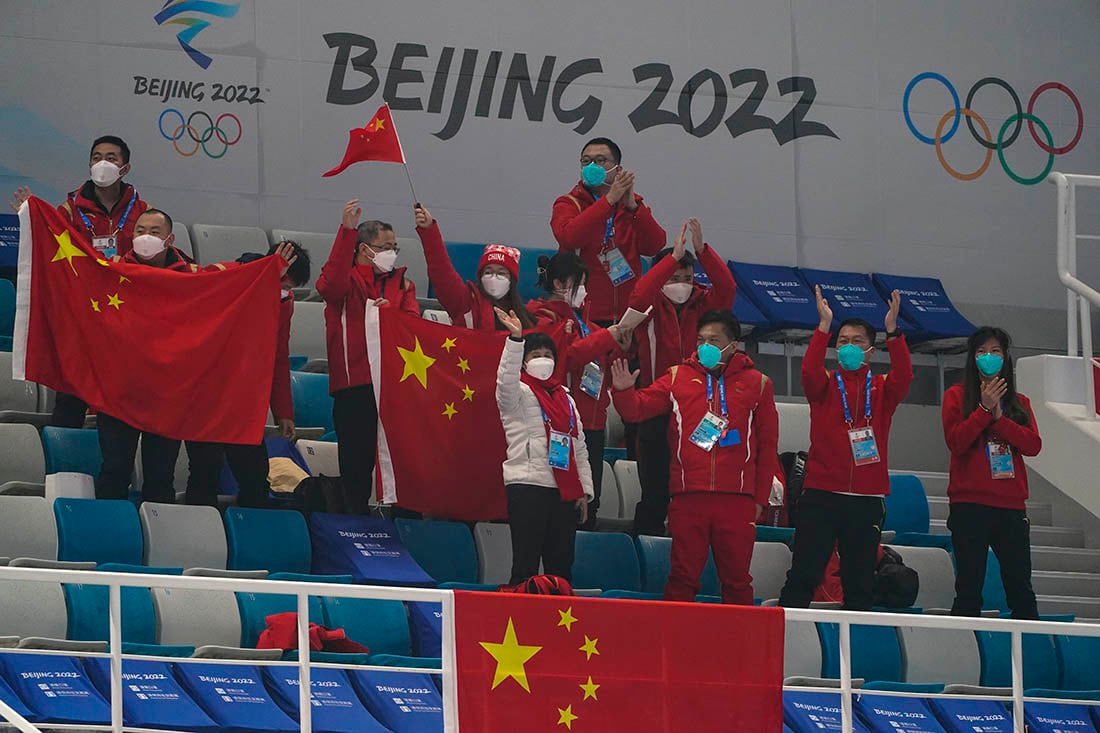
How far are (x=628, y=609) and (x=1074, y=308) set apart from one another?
177 inches

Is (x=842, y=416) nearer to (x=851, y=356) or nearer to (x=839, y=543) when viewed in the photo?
(x=851, y=356)

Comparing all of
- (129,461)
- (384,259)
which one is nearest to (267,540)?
(129,461)

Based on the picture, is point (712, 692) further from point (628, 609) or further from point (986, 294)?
point (986, 294)

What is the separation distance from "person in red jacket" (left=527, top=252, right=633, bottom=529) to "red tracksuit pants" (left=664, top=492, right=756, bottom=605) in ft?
1.80

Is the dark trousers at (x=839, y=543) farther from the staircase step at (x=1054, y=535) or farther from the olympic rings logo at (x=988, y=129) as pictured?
the olympic rings logo at (x=988, y=129)

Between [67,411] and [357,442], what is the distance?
1264 mm

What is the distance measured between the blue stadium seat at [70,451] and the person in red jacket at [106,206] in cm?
22

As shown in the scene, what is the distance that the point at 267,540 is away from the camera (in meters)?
7.76

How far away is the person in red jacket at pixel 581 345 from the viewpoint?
27.9ft

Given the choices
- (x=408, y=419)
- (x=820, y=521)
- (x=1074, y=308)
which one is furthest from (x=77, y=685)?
(x=1074, y=308)

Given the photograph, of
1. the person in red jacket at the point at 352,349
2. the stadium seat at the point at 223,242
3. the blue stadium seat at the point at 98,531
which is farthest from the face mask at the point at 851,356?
the stadium seat at the point at 223,242

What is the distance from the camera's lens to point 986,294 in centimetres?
1259

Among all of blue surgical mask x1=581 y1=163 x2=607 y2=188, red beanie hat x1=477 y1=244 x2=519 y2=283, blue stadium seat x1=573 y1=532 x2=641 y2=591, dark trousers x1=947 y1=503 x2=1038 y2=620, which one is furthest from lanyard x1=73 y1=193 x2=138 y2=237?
dark trousers x1=947 y1=503 x2=1038 y2=620

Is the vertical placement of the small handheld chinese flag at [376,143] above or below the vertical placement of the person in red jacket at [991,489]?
above
